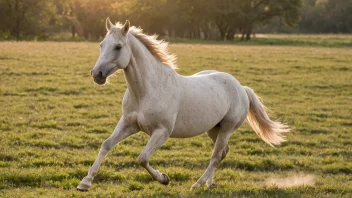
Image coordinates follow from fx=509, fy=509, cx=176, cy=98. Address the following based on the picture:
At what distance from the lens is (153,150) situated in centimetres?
682

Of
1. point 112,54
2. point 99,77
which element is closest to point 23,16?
point 112,54

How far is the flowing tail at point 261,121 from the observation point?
9.09 m

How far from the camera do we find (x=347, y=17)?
110m

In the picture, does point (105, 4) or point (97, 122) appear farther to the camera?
point (105, 4)

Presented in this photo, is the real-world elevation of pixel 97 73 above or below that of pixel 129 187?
above

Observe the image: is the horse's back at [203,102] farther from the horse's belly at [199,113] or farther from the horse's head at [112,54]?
the horse's head at [112,54]

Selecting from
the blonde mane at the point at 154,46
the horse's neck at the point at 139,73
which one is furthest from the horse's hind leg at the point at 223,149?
the horse's neck at the point at 139,73

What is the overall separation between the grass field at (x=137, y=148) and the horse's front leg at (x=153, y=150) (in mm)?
587

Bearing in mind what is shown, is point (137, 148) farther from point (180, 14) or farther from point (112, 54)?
point (180, 14)

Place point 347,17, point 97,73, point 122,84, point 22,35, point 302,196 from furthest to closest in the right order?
point 347,17, point 22,35, point 122,84, point 302,196, point 97,73

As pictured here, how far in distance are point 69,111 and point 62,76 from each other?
25.3ft

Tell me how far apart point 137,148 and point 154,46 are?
13.7 ft

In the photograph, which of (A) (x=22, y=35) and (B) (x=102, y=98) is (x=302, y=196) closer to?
(B) (x=102, y=98)

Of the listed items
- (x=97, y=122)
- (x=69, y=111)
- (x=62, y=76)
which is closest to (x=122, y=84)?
(x=62, y=76)
